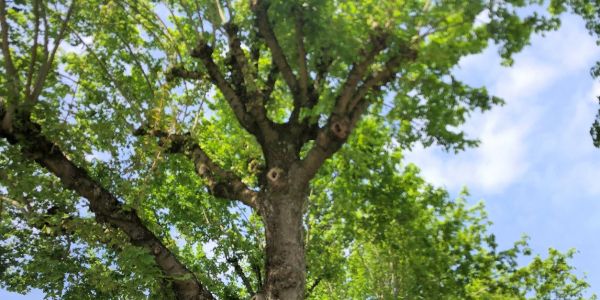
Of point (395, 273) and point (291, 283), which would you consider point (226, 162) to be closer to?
point (395, 273)

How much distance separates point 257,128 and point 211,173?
148 cm

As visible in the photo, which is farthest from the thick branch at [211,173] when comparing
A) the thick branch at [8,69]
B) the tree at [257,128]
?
the thick branch at [8,69]

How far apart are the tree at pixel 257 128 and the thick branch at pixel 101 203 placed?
0.03 metres

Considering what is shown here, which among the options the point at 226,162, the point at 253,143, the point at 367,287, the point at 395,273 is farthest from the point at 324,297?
the point at 253,143

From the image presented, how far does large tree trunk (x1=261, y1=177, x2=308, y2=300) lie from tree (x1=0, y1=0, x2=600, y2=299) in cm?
3

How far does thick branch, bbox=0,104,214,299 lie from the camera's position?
33.8ft

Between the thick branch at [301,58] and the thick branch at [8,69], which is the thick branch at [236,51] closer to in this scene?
the thick branch at [301,58]

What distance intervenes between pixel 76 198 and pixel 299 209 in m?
5.13

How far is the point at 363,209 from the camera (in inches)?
554

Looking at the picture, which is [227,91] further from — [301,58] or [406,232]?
[406,232]

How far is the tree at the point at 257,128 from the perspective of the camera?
9180 millimetres

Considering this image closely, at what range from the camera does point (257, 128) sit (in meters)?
10.6

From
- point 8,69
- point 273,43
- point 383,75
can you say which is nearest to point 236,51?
point 273,43

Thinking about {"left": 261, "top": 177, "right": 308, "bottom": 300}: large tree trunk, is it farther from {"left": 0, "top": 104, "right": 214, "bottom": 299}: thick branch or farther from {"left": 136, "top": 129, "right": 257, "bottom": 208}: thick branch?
{"left": 0, "top": 104, "right": 214, "bottom": 299}: thick branch
